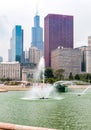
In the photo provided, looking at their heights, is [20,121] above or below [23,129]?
below

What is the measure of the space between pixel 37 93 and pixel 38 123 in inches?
1552

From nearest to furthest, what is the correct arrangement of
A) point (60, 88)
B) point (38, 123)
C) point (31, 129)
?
point (31, 129), point (38, 123), point (60, 88)

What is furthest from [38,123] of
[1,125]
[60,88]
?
[60,88]

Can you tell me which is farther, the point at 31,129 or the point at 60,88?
the point at 60,88

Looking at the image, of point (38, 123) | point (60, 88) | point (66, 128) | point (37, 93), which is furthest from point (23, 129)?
point (60, 88)

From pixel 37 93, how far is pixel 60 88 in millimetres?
38652

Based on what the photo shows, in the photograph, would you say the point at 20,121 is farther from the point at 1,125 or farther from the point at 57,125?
the point at 1,125

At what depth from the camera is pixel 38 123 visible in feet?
88.5

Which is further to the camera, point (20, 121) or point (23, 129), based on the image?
point (20, 121)

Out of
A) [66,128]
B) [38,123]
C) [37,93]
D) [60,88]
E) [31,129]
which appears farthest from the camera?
[60,88]

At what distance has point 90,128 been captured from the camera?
2455 centimetres

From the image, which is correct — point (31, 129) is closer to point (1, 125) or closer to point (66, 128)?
point (1, 125)

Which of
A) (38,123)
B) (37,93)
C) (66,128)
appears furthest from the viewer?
(37,93)

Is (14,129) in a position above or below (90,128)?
above
